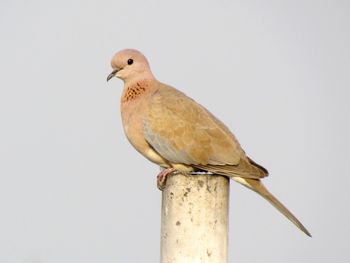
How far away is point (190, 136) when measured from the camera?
735 cm

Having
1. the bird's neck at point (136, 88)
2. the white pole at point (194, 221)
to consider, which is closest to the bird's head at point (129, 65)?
the bird's neck at point (136, 88)

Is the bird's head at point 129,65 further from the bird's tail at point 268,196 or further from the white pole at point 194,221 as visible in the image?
the white pole at point 194,221

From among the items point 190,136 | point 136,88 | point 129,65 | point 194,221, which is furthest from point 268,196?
point 129,65

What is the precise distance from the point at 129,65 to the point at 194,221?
3.21 metres

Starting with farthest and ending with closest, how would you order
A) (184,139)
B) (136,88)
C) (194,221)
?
(136,88) → (184,139) → (194,221)

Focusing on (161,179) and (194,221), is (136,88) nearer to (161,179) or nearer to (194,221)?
(161,179)

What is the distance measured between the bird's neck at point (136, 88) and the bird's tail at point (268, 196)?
1531 millimetres

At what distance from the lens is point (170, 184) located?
18.8 ft

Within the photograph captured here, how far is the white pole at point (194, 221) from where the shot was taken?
5.50m

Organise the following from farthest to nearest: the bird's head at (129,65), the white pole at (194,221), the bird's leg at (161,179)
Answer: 1. the bird's head at (129,65)
2. the bird's leg at (161,179)
3. the white pole at (194,221)

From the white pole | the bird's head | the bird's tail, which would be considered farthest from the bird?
the white pole

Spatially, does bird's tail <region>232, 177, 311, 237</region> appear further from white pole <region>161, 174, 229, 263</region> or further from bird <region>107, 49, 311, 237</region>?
white pole <region>161, 174, 229, 263</region>

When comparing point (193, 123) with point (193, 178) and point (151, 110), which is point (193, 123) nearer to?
point (151, 110)

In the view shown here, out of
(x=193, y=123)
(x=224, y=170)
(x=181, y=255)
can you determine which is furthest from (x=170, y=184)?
(x=193, y=123)
